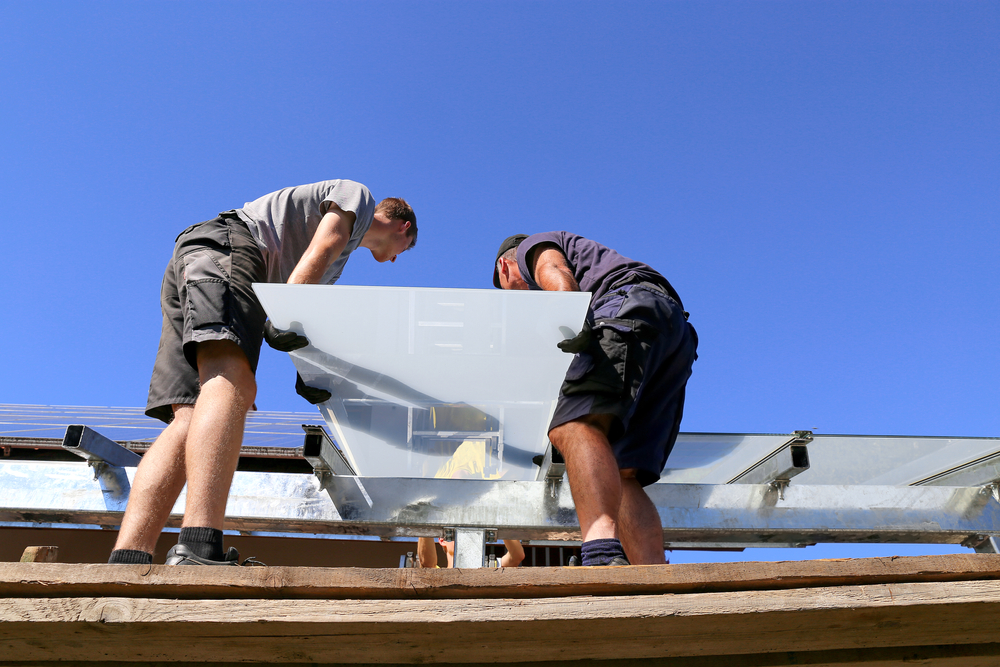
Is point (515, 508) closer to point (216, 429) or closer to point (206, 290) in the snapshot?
point (216, 429)

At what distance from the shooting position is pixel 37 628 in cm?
93

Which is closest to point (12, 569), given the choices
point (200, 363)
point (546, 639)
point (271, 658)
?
point (271, 658)

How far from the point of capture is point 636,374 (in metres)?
2.04

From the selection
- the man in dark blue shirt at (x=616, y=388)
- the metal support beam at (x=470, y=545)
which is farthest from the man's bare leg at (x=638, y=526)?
the metal support beam at (x=470, y=545)

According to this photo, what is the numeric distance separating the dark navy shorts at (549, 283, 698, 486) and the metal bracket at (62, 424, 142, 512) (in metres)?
1.58

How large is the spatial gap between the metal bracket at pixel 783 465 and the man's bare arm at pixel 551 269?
943 millimetres

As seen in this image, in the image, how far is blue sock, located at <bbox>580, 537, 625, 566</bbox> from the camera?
1656mm

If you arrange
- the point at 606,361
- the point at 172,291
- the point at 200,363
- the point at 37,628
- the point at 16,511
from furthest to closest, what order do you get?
the point at 16,511
the point at 172,291
the point at 606,361
the point at 200,363
the point at 37,628

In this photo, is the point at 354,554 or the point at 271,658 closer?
the point at 271,658

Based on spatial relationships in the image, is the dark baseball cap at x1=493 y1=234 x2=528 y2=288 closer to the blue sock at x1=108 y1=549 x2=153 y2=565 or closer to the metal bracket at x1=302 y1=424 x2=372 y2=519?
the metal bracket at x1=302 y1=424 x2=372 y2=519

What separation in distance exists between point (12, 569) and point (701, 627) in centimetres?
101

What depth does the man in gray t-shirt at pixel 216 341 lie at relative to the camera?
160 centimetres

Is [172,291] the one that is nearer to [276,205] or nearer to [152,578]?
[276,205]

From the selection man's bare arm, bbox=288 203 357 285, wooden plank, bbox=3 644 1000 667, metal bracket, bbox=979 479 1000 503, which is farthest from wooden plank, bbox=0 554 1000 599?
metal bracket, bbox=979 479 1000 503
